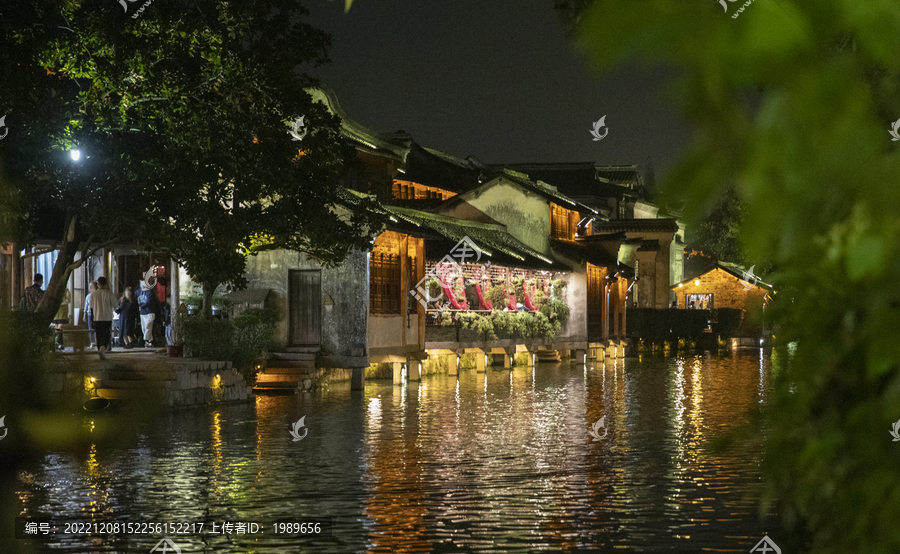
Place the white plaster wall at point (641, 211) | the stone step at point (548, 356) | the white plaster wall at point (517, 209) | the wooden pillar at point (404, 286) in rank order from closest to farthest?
1. the wooden pillar at point (404, 286)
2. the white plaster wall at point (517, 209)
3. the stone step at point (548, 356)
4. the white plaster wall at point (641, 211)

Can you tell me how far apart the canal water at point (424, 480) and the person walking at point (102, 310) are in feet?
15.7

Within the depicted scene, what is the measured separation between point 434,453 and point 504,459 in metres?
1.06

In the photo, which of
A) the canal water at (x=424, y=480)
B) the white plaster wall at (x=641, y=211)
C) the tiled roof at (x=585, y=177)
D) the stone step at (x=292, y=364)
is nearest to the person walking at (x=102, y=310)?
the stone step at (x=292, y=364)

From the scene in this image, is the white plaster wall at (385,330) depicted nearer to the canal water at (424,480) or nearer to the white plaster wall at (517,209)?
the canal water at (424,480)

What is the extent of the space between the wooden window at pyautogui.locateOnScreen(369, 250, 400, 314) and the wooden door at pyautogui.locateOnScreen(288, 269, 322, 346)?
4.64ft

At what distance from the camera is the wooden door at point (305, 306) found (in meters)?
23.6

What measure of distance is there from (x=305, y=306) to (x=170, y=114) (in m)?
9.33

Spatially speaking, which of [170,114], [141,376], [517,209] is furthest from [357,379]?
[517,209]

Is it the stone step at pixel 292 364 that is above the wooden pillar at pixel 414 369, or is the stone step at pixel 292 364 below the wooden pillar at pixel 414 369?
above

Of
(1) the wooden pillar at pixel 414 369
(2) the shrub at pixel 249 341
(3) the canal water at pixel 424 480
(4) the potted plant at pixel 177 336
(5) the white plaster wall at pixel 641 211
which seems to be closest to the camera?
(3) the canal water at pixel 424 480

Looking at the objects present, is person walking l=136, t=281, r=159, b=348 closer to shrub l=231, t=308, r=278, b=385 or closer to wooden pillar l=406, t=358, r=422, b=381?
shrub l=231, t=308, r=278, b=385

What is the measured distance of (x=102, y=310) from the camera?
20.9 metres

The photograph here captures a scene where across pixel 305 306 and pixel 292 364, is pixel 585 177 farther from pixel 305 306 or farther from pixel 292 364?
pixel 292 364

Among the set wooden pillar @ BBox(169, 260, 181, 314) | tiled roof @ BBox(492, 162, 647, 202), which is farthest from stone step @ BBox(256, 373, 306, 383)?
tiled roof @ BBox(492, 162, 647, 202)
